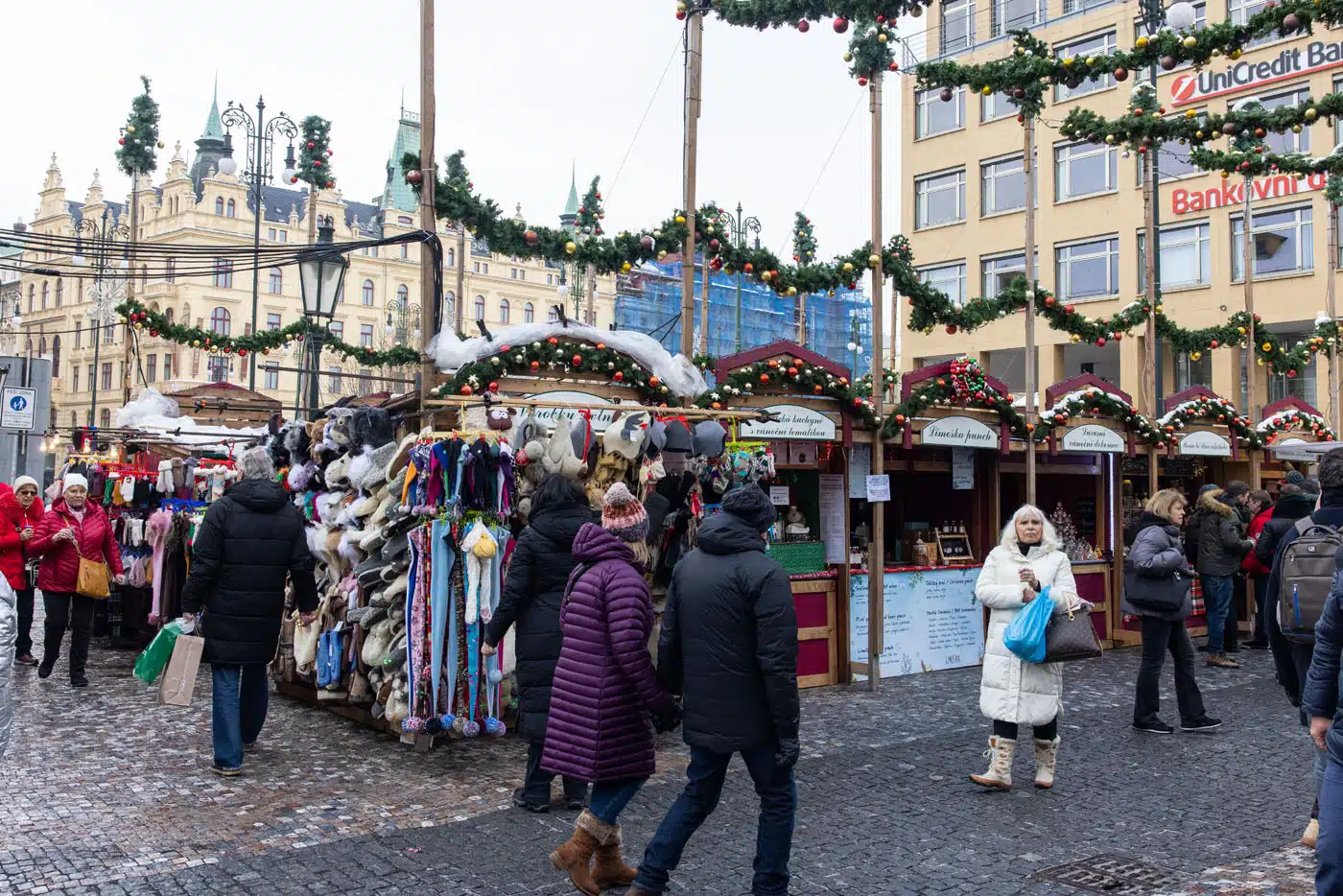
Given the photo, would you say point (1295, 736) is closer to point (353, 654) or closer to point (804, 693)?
point (804, 693)

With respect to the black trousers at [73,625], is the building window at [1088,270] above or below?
above

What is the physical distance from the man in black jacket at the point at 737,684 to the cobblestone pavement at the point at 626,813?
1.53ft

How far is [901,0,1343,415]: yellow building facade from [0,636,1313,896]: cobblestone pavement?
22.4 meters

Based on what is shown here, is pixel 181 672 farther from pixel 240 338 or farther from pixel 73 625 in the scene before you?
pixel 240 338

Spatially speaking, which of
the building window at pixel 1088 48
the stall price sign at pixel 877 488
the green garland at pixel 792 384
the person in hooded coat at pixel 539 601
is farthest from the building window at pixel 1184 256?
the person in hooded coat at pixel 539 601

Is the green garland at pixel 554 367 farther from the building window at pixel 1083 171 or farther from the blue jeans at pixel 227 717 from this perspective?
the building window at pixel 1083 171

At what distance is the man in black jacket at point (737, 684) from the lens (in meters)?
4.48

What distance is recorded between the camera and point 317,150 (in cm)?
2155

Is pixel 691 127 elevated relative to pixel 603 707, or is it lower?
elevated

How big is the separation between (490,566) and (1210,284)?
95.0 feet

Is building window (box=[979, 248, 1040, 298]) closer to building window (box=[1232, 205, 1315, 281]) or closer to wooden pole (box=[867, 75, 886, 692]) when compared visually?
building window (box=[1232, 205, 1315, 281])

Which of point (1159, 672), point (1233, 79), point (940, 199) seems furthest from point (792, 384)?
point (940, 199)

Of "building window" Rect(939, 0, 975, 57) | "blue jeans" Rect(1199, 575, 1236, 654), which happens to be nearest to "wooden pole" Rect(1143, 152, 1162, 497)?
"blue jeans" Rect(1199, 575, 1236, 654)

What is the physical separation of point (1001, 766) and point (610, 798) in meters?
2.78
